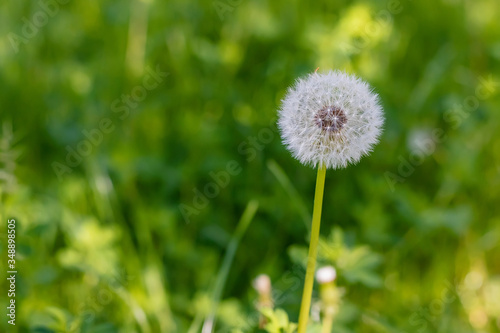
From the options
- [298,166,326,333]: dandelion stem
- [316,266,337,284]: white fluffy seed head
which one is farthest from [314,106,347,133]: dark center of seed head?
[316,266,337,284]: white fluffy seed head

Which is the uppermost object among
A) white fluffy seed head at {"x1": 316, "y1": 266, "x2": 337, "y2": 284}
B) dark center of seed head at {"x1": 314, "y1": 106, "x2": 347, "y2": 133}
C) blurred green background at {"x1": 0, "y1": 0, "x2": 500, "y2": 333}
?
blurred green background at {"x1": 0, "y1": 0, "x2": 500, "y2": 333}

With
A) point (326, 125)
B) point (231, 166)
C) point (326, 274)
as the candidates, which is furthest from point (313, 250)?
point (231, 166)

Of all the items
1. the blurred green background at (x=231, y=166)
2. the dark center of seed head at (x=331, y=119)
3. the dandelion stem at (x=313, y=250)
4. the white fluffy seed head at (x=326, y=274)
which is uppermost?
the blurred green background at (x=231, y=166)

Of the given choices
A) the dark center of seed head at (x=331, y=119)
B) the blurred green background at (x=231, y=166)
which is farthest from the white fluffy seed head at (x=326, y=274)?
the dark center of seed head at (x=331, y=119)

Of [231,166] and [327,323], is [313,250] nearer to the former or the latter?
[327,323]

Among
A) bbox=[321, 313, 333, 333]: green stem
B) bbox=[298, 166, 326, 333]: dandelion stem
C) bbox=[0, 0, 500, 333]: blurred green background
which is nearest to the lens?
bbox=[298, 166, 326, 333]: dandelion stem

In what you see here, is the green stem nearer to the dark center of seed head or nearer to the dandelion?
the dandelion

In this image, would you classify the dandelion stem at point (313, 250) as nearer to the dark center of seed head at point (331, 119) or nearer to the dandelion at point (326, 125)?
the dandelion at point (326, 125)
